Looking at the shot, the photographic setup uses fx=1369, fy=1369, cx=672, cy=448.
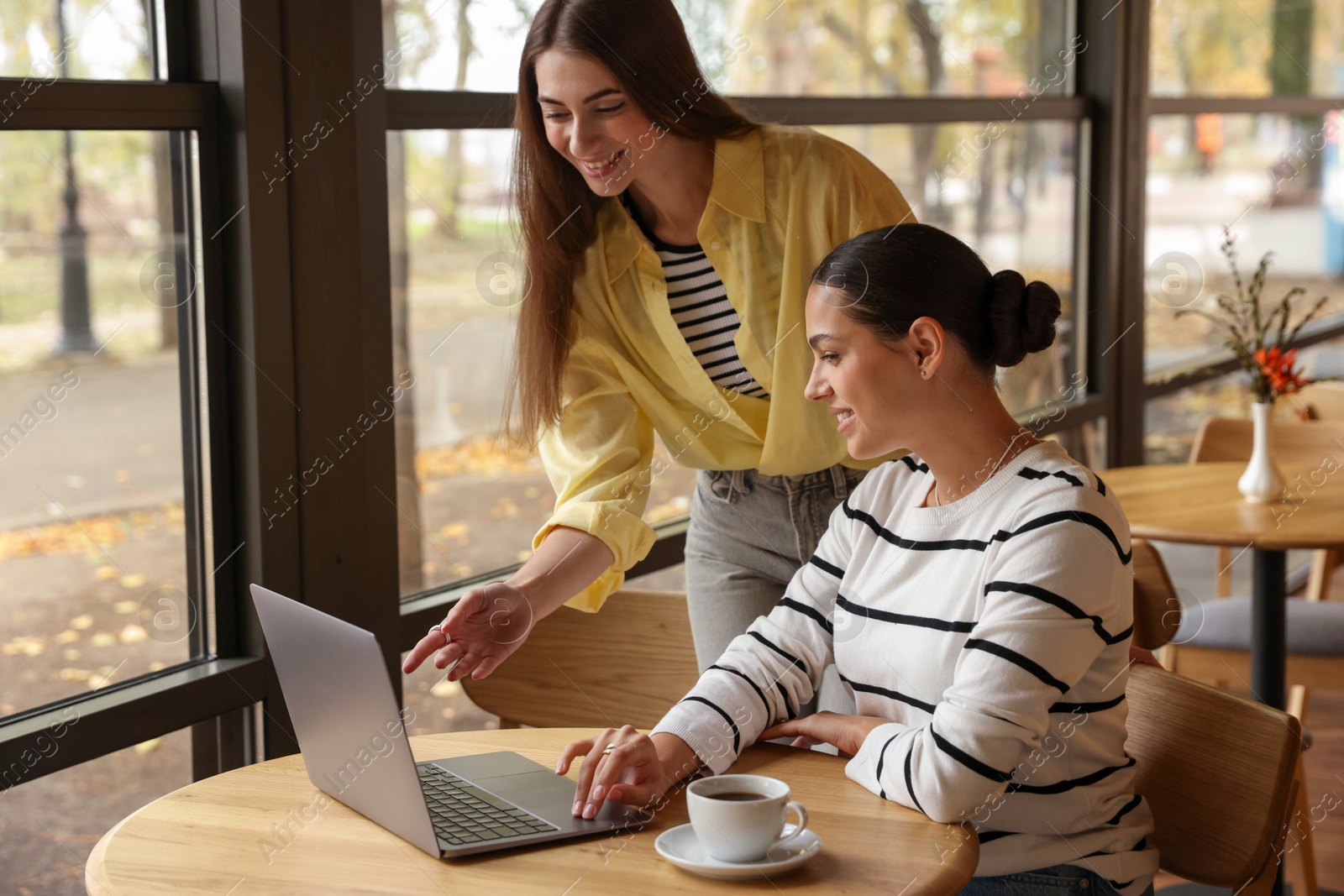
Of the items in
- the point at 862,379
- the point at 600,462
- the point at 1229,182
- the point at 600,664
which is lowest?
the point at 600,664

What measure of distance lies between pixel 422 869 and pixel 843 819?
1.20 ft

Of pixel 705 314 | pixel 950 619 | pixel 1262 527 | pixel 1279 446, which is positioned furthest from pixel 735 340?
pixel 1279 446

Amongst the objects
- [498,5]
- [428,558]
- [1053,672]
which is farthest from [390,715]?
[498,5]

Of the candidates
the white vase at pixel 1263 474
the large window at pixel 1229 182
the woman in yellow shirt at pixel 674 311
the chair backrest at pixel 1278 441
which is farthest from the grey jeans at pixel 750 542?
the large window at pixel 1229 182

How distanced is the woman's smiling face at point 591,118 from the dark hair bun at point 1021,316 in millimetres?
470

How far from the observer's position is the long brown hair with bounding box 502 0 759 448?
5.25 feet

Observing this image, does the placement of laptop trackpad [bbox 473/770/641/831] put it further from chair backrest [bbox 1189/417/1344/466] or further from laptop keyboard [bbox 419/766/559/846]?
chair backrest [bbox 1189/417/1344/466]

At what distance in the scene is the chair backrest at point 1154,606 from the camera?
7.09ft

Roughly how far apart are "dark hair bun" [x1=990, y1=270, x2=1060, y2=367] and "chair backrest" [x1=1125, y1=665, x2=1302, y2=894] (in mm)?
370

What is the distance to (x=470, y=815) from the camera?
1.22m

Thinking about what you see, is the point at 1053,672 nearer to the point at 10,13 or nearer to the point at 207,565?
the point at 207,565

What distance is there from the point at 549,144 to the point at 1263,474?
65.3 inches

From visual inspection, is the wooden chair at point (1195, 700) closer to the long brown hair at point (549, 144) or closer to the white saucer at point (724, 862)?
the white saucer at point (724, 862)

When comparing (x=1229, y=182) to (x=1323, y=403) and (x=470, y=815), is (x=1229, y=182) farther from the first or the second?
(x=470, y=815)
